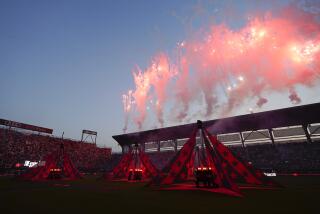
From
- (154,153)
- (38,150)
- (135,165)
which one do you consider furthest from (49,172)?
(154,153)

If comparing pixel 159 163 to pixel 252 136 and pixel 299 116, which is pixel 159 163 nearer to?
pixel 252 136

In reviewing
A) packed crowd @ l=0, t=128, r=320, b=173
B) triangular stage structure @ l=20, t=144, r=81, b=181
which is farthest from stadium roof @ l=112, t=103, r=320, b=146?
triangular stage structure @ l=20, t=144, r=81, b=181

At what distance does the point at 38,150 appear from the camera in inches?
1930

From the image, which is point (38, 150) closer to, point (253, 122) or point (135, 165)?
point (135, 165)

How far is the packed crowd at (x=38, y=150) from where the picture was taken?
141 ft

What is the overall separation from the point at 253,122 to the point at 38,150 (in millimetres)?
45244

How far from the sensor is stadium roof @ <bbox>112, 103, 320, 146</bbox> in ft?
111

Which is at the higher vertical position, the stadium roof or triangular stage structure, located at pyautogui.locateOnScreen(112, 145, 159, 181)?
the stadium roof

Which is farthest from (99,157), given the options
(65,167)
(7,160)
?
(65,167)

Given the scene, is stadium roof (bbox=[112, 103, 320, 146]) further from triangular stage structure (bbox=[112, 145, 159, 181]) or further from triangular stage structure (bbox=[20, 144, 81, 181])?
triangular stage structure (bbox=[20, 144, 81, 181])

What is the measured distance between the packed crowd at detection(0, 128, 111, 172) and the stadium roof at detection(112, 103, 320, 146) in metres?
16.6

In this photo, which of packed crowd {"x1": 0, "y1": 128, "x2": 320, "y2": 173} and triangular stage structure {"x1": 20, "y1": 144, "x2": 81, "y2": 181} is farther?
packed crowd {"x1": 0, "y1": 128, "x2": 320, "y2": 173}

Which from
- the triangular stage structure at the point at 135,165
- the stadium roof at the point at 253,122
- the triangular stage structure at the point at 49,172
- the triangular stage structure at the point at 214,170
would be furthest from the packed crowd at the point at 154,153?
the triangular stage structure at the point at 49,172

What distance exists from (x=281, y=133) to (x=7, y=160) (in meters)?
51.6
